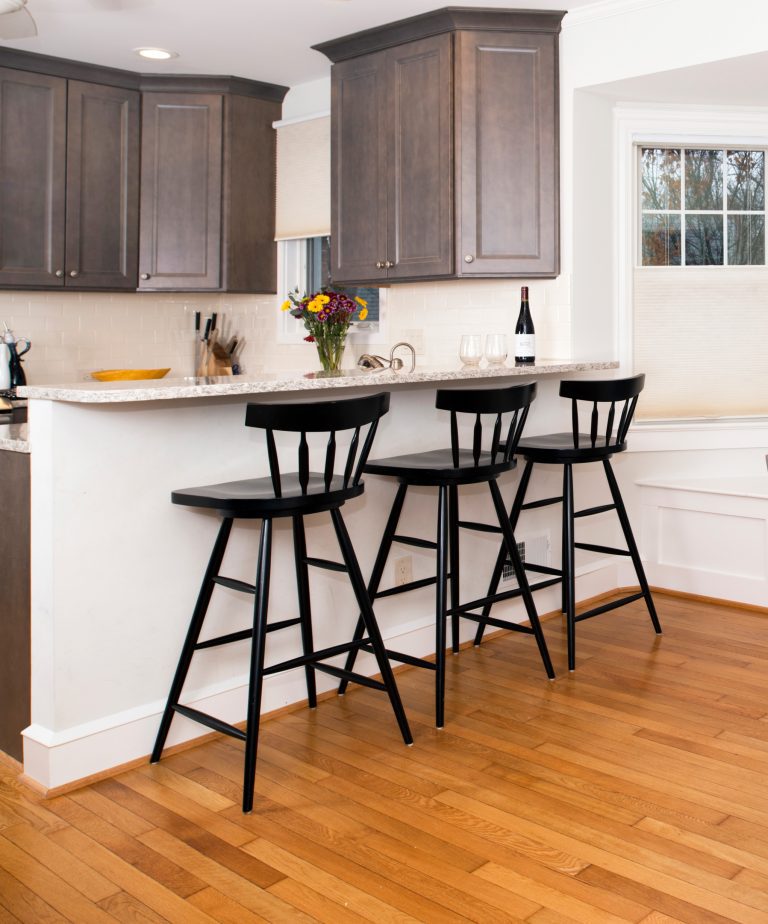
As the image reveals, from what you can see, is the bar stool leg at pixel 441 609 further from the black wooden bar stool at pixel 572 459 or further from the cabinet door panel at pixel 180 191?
the cabinet door panel at pixel 180 191

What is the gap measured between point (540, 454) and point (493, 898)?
1.75m

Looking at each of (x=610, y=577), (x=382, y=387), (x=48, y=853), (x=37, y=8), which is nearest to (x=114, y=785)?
(x=48, y=853)

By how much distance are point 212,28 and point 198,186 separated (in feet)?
2.99

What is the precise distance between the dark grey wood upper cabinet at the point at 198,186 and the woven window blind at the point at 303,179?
136mm

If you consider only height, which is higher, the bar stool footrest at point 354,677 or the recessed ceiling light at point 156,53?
the recessed ceiling light at point 156,53

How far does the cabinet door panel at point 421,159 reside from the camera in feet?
13.1

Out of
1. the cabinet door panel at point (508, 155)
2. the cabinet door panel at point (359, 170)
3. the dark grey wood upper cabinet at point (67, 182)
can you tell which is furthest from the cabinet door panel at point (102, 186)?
the cabinet door panel at point (508, 155)

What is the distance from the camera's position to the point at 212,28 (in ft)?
13.3

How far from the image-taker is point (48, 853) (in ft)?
6.93

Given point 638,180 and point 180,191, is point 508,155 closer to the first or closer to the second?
point 638,180

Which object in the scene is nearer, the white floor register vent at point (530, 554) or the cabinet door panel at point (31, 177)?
the white floor register vent at point (530, 554)

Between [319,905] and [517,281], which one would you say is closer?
[319,905]

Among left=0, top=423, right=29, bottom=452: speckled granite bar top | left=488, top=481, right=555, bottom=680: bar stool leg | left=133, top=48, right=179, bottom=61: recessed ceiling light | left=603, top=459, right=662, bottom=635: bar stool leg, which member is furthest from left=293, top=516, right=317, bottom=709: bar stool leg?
left=133, top=48, right=179, bottom=61: recessed ceiling light

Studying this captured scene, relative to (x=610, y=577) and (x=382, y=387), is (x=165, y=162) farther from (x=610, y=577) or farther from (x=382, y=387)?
(x=610, y=577)
